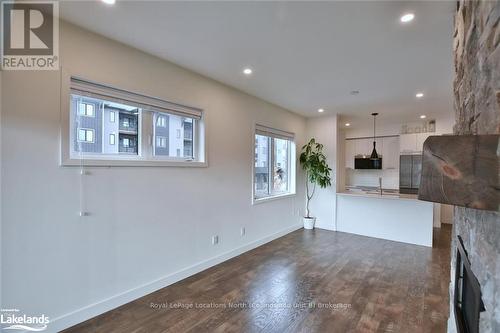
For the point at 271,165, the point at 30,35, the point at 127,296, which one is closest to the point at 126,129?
the point at 30,35

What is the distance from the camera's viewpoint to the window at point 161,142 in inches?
112

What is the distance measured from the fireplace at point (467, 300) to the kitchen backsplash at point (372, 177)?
5925 millimetres

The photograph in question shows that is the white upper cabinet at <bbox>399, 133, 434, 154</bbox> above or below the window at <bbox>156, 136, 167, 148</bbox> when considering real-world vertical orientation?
above

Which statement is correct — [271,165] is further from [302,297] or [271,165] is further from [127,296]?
[127,296]

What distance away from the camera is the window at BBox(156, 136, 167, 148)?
2834mm

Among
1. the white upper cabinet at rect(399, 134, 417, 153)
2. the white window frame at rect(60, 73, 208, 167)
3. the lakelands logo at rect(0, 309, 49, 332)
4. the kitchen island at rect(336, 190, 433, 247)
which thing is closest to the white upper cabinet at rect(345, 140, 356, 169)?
the white upper cabinet at rect(399, 134, 417, 153)

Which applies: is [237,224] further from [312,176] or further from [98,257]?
[312,176]

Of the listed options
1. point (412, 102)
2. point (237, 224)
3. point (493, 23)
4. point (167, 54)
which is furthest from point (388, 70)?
point (237, 224)

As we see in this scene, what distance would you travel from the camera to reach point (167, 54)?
2.61m

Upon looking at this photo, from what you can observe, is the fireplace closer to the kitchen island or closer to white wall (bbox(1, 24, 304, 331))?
white wall (bbox(1, 24, 304, 331))

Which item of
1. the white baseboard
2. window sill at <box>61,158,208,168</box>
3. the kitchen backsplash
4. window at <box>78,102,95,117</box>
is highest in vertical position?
window at <box>78,102,95,117</box>

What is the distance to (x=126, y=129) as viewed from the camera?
2582mm

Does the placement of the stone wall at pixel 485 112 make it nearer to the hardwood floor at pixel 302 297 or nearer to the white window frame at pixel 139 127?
the hardwood floor at pixel 302 297

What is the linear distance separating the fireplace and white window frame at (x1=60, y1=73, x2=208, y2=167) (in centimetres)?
262
